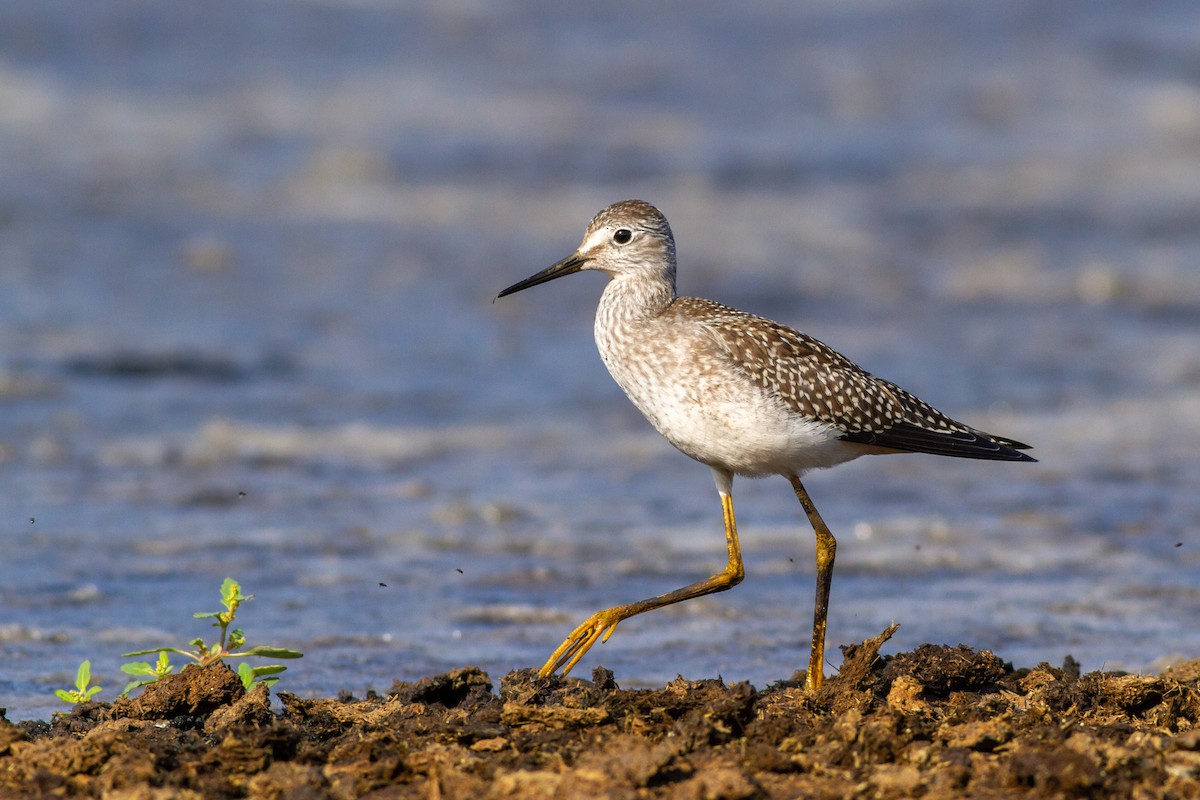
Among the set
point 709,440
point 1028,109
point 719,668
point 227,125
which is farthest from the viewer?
point 1028,109

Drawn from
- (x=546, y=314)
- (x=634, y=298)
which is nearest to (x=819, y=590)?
(x=634, y=298)

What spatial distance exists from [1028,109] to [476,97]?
22.9ft

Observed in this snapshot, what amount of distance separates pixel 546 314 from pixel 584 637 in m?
7.88

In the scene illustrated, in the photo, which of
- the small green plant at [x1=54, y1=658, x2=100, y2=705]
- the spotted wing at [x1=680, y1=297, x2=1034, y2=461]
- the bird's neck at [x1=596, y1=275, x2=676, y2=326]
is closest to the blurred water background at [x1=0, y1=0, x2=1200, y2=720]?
the small green plant at [x1=54, y1=658, x2=100, y2=705]

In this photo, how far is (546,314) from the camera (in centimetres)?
1425

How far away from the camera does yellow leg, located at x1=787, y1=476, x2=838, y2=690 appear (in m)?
6.42

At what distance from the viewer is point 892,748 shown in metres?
5.06

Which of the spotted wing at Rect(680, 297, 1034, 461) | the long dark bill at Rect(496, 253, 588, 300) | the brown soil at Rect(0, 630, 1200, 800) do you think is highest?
the long dark bill at Rect(496, 253, 588, 300)

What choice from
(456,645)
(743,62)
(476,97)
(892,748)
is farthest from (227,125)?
(892,748)

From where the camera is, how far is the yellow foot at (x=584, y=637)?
21.2ft

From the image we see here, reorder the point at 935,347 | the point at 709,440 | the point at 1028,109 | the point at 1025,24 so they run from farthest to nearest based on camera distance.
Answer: the point at 1025,24
the point at 1028,109
the point at 935,347
the point at 709,440

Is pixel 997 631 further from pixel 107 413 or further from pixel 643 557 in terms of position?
pixel 107 413

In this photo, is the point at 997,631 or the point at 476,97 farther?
the point at 476,97

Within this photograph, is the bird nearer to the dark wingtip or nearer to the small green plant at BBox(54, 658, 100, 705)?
the dark wingtip
